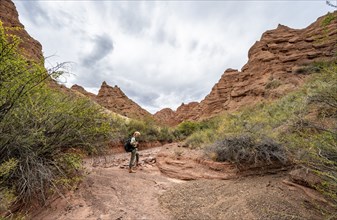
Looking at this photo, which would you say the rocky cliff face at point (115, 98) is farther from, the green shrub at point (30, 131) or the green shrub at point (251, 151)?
the green shrub at point (30, 131)

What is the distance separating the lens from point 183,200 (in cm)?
490

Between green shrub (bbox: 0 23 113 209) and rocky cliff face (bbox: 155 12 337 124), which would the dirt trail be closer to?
green shrub (bbox: 0 23 113 209)

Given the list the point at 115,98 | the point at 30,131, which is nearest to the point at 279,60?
the point at 30,131

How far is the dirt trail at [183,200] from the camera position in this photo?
13.6ft

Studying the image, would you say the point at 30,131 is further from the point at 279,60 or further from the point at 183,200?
the point at 279,60

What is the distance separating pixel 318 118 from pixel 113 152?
1021 centimetres

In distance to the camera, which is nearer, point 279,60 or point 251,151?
point 251,151

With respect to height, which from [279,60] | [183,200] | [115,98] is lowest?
[183,200]

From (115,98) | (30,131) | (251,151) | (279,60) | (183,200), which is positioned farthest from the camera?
(115,98)

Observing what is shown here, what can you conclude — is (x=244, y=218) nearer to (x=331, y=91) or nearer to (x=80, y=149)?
(x=331, y=91)

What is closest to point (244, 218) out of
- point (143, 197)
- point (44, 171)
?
point (143, 197)

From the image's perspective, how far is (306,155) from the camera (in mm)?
4871

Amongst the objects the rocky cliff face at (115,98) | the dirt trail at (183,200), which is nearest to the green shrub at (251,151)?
the dirt trail at (183,200)

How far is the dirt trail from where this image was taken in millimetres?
4133
